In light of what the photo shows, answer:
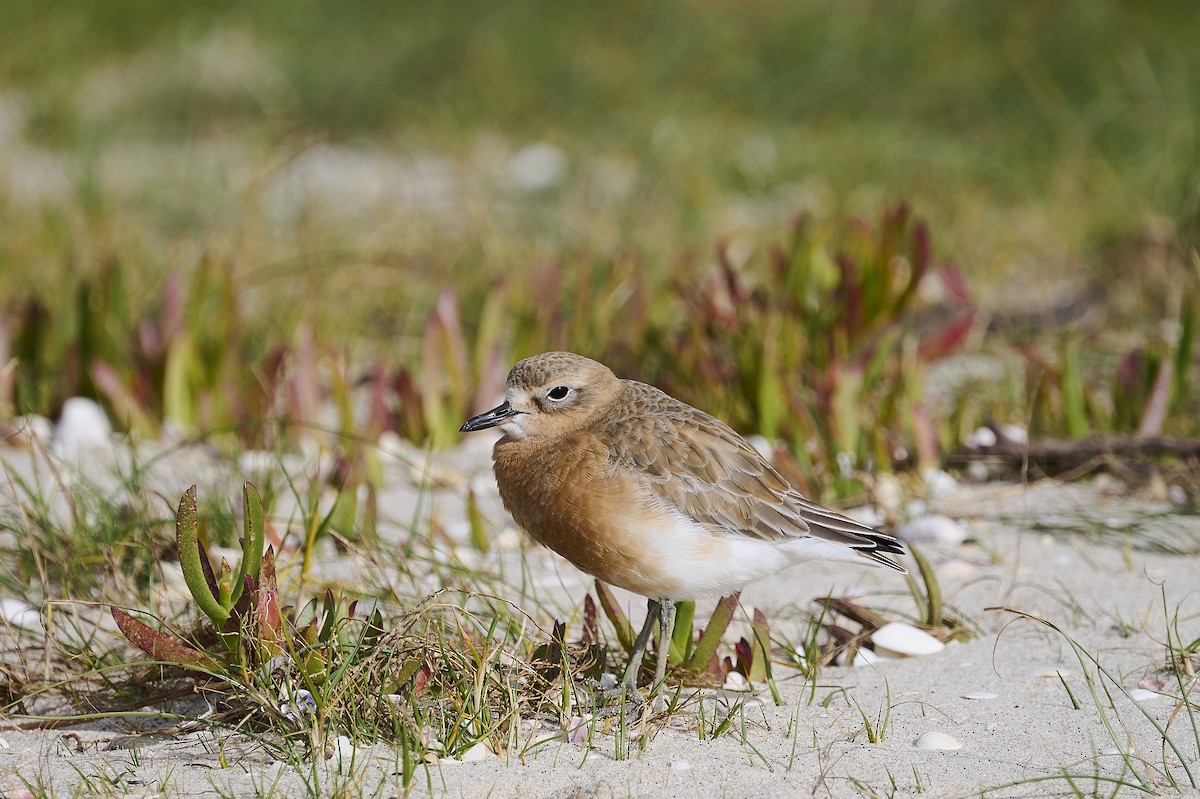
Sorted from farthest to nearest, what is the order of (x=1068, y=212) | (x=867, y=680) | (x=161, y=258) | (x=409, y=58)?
1. (x=409, y=58)
2. (x=1068, y=212)
3. (x=161, y=258)
4. (x=867, y=680)

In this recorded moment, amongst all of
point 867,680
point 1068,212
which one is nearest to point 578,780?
point 867,680

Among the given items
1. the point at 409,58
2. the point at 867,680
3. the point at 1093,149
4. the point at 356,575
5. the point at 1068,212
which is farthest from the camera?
the point at 409,58

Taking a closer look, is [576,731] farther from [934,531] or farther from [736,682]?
[934,531]

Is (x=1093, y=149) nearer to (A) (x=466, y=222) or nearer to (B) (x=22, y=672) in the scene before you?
(A) (x=466, y=222)

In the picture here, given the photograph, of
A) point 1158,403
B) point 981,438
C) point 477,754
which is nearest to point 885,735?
point 477,754

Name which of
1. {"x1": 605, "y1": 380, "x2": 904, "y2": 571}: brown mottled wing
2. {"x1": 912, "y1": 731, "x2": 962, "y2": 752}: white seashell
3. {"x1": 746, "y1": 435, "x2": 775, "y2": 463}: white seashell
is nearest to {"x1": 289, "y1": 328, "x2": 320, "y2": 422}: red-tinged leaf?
{"x1": 746, "y1": 435, "x2": 775, "y2": 463}: white seashell

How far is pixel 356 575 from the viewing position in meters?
3.83

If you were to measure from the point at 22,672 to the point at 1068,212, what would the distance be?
5.80 metres

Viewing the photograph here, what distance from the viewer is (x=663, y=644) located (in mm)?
3201

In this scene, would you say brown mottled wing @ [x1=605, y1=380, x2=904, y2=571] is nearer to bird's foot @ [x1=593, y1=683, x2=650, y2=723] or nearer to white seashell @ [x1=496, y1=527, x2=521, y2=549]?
bird's foot @ [x1=593, y1=683, x2=650, y2=723]

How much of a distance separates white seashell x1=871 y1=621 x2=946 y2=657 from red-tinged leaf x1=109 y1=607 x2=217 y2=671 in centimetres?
162

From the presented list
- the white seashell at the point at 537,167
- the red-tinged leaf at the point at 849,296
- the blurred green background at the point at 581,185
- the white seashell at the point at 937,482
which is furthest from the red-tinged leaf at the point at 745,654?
the white seashell at the point at 537,167

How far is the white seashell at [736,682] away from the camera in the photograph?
329 centimetres

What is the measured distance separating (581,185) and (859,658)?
14.8 ft
